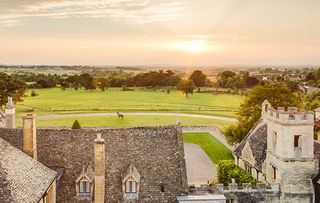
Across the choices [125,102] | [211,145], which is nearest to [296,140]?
[211,145]

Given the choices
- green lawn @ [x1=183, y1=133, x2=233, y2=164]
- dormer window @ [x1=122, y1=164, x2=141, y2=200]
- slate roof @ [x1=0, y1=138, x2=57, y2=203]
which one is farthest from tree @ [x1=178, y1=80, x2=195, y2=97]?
slate roof @ [x1=0, y1=138, x2=57, y2=203]

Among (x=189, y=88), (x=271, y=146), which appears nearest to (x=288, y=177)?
(x=271, y=146)

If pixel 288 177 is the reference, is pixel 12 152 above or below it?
above

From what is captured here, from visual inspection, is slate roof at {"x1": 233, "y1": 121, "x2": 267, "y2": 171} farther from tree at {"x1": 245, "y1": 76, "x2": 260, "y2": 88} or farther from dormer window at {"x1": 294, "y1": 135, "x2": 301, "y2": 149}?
tree at {"x1": 245, "y1": 76, "x2": 260, "y2": 88}

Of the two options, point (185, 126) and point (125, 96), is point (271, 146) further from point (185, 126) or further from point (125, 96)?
point (125, 96)

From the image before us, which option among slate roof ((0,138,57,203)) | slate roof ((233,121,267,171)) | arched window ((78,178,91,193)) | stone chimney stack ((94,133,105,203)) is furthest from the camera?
slate roof ((233,121,267,171))

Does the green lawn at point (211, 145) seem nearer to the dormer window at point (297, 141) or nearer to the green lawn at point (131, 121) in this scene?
the green lawn at point (131, 121)

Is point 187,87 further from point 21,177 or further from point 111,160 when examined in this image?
point 21,177
